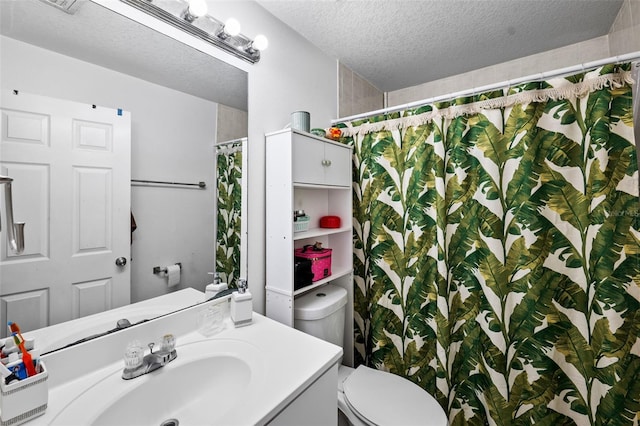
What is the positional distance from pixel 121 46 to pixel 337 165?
3.51 ft

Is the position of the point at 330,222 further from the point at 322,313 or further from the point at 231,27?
the point at 231,27

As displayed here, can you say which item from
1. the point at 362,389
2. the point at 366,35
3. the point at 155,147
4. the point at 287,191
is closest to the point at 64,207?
the point at 155,147

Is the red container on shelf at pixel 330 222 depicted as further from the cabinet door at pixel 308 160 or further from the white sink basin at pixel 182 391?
the white sink basin at pixel 182 391

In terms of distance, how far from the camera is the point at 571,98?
3.81 ft

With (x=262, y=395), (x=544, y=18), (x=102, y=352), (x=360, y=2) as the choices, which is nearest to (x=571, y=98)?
(x=544, y=18)

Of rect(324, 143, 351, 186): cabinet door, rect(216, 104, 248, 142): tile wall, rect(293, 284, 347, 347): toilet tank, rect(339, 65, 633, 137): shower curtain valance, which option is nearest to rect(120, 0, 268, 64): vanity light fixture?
rect(216, 104, 248, 142): tile wall

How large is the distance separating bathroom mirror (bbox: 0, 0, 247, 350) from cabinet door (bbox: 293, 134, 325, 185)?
10.6 inches

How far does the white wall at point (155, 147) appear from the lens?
28.6 inches

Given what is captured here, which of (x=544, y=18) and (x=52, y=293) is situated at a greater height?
(x=544, y=18)

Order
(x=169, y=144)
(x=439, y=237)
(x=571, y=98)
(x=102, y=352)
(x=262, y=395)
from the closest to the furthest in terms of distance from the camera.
Answer: (x=262, y=395)
(x=102, y=352)
(x=169, y=144)
(x=571, y=98)
(x=439, y=237)

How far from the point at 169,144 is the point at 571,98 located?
1684 millimetres

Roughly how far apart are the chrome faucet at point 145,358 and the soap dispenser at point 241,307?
0.25 meters

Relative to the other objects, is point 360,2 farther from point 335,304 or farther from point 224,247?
point 335,304

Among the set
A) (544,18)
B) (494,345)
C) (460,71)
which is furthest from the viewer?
(460,71)
